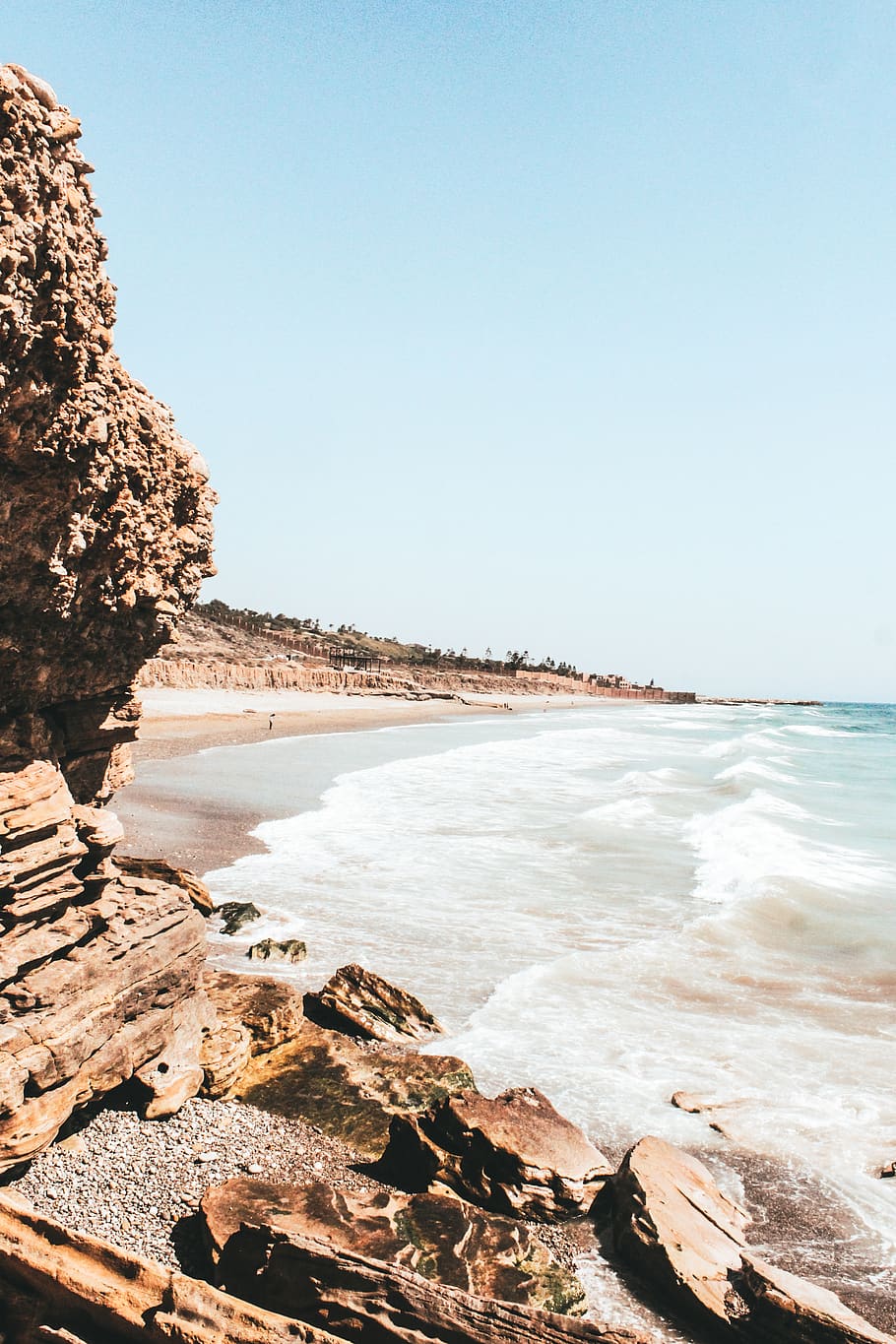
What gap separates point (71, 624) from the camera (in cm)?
660

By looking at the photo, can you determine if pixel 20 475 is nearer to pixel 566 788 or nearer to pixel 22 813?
pixel 22 813

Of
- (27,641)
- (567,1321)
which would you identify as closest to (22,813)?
(27,641)

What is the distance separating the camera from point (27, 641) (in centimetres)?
623

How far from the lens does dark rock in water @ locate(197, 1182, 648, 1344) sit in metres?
3.80

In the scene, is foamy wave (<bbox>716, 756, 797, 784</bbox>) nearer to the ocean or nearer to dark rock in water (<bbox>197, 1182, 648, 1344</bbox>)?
the ocean

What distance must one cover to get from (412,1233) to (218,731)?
122ft

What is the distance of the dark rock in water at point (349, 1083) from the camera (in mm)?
6586

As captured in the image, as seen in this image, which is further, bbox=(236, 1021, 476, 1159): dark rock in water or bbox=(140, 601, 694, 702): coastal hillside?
bbox=(140, 601, 694, 702): coastal hillside

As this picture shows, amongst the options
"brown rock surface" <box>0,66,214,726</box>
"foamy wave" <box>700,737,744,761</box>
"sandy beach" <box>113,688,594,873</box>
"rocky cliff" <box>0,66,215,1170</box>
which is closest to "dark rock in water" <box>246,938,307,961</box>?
"rocky cliff" <box>0,66,215,1170</box>

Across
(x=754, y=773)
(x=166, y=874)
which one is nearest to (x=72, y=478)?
(x=166, y=874)

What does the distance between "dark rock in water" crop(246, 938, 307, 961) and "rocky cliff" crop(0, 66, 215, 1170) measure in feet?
9.00

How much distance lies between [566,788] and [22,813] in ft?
76.5

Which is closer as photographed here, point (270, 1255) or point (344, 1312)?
point (344, 1312)

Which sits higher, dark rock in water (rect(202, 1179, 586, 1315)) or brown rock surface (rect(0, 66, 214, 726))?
brown rock surface (rect(0, 66, 214, 726))
